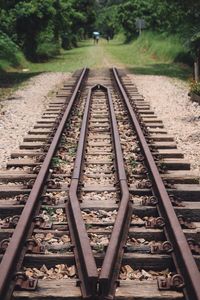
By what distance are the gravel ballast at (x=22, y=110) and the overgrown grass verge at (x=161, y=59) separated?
530cm

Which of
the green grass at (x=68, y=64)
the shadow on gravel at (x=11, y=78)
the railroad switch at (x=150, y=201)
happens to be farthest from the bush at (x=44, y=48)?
the railroad switch at (x=150, y=201)

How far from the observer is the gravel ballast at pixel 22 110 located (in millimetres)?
8609

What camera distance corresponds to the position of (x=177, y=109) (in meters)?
11.9

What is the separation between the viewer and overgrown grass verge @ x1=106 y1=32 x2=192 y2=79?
72.6 feet

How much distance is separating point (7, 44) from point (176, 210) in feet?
48.2

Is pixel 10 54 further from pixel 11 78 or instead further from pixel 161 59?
pixel 161 59

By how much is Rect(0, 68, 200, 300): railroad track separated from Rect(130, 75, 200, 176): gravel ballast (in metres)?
0.40

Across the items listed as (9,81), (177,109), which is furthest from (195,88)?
(9,81)

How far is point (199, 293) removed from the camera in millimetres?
3271

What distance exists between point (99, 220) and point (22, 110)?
25.0 ft

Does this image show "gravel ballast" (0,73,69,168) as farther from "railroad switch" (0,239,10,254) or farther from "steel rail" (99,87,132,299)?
"railroad switch" (0,239,10,254)

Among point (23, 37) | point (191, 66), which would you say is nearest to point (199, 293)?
point (191, 66)

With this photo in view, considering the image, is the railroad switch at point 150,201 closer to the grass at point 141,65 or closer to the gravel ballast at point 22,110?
the gravel ballast at point 22,110

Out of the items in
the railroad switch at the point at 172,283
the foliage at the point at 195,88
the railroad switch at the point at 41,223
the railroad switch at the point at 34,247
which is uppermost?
the railroad switch at the point at 172,283
